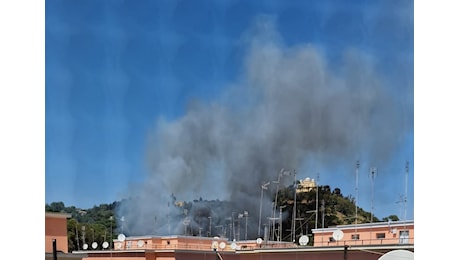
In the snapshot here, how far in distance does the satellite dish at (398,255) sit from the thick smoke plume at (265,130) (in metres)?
0.47

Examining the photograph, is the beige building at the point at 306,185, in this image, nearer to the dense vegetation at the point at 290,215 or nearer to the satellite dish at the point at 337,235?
the dense vegetation at the point at 290,215

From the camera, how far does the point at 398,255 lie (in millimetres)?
3018

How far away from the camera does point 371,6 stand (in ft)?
10.3

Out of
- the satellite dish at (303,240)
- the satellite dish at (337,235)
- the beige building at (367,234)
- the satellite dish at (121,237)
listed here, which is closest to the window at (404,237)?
the beige building at (367,234)

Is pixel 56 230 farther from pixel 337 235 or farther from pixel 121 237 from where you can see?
pixel 337 235

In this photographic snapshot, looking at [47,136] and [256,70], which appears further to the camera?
[256,70]

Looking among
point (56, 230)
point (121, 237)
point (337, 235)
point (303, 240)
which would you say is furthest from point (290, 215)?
point (56, 230)

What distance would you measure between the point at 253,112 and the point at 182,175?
0.47 meters

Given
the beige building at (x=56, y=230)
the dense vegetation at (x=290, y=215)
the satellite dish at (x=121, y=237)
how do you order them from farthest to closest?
the satellite dish at (x=121, y=237), the dense vegetation at (x=290, y=215), the beige building at (x=56, y=230)

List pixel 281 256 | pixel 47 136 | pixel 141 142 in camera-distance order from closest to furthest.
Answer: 1. pixel 47 136
2. pixel 141 142
3. pixel 281 256

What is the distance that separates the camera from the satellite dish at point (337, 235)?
Result: 10.5 feet

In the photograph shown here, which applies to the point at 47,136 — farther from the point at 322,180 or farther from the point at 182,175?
the point at 322,180
